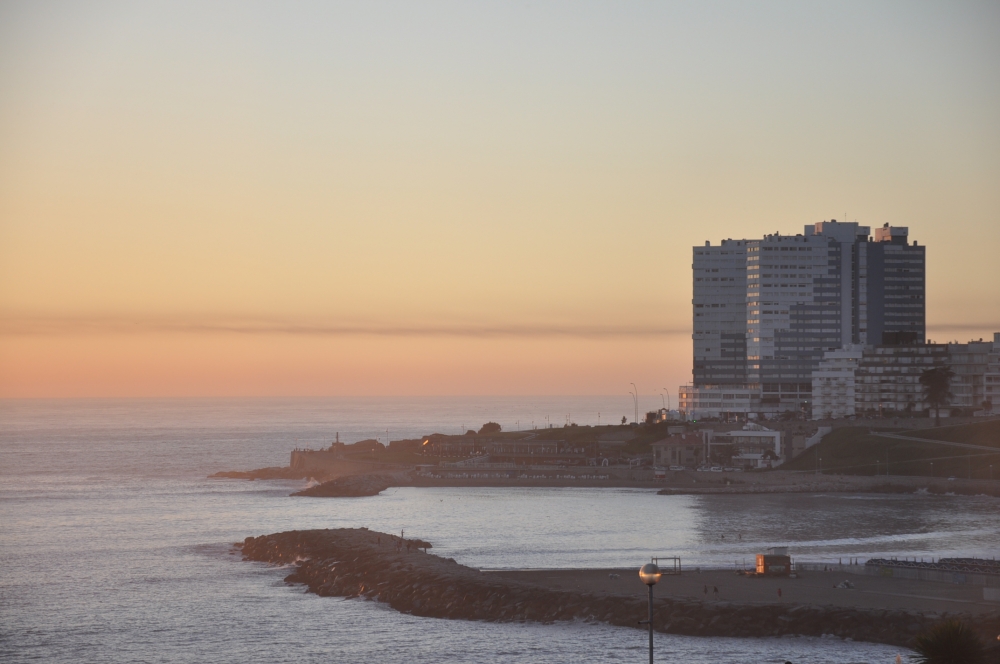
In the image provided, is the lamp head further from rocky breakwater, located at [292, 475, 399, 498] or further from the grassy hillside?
the grassy hillside

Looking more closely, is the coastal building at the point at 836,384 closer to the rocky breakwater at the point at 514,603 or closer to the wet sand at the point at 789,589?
the rocky breakwater at the point at 514,603

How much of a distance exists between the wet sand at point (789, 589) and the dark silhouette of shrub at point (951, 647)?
1508cm

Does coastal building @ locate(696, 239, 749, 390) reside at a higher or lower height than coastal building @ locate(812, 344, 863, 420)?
higher

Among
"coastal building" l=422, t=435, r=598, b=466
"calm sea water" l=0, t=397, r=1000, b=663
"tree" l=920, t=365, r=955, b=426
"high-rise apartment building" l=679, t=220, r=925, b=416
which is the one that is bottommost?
"calm sea water" l=0, t=397, r=1000, b=663

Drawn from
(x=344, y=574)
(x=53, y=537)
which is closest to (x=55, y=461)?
(x=53, y=537)

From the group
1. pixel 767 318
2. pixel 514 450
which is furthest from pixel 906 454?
pixel 767 318

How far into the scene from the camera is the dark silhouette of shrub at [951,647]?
27062 millimetres

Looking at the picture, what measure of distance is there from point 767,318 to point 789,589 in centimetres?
13058

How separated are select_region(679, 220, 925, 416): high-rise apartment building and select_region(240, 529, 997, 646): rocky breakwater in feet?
386

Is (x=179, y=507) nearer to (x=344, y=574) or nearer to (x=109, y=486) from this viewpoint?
(x=109, y=486)

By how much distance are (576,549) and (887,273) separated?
137m

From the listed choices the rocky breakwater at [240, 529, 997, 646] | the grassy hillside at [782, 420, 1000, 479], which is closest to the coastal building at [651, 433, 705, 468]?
the grassy hillside at [782, 420, 1000, 479]

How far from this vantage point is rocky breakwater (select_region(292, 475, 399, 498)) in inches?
4156

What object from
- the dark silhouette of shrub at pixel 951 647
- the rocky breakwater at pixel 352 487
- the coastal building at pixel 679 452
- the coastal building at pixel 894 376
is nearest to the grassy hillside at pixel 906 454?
the coastal building at pixel 679 452
